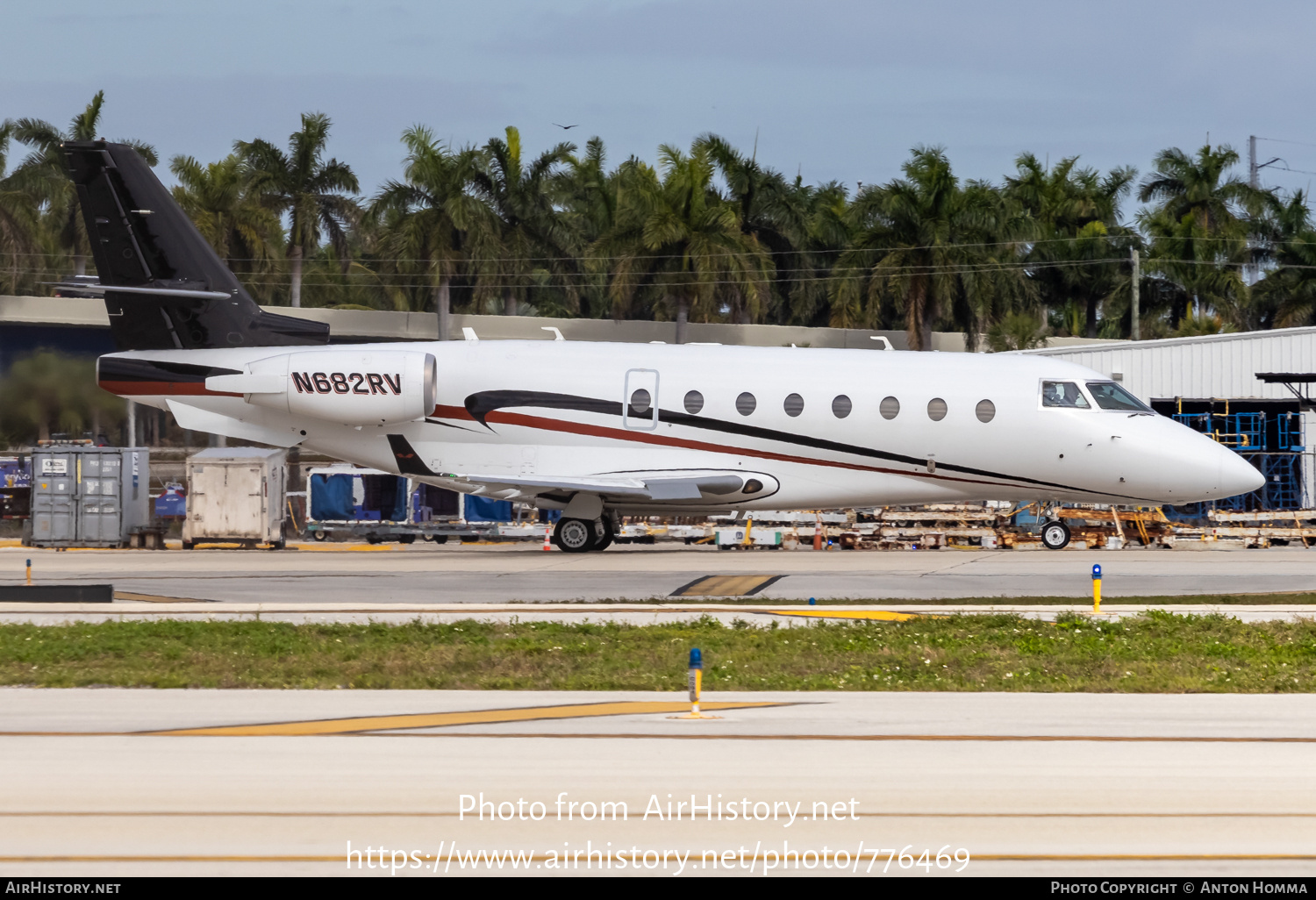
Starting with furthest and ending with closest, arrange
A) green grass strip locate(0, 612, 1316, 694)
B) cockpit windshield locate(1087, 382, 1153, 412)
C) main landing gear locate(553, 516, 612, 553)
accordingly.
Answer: main landing gear locate(553, 516, 612, 553), cockpit windshield locate(1087, 382, 1153, 412), green grass strip locate(0, 612, 1316, 694)

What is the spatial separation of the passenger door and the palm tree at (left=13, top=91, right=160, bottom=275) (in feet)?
Result: 128

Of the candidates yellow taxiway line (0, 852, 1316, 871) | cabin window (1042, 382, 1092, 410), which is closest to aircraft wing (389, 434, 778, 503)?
cabin window (1042, 382, 1092, 410)

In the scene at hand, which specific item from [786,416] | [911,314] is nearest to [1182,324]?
[911,314]

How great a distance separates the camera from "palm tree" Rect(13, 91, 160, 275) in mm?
57844

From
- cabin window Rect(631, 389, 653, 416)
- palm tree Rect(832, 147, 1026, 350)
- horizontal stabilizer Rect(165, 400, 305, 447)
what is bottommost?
horizontal stabilizer Rect(165, 400, 305, 447)

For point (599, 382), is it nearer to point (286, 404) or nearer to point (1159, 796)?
point (286, 404)

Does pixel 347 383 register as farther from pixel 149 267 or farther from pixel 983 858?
pixel 983 858

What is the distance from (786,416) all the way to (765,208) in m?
40.2

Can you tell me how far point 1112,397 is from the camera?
1022 inches

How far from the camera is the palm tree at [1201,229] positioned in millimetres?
66062

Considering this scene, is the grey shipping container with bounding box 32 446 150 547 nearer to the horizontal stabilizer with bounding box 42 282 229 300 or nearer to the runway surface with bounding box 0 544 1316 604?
→ the runway surface with bounding box 0 544 1316 604

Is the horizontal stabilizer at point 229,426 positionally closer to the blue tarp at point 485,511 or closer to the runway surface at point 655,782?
the blue tarp at point 485,511

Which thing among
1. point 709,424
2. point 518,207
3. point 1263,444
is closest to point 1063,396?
point 709,424

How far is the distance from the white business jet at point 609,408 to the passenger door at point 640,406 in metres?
0.04
